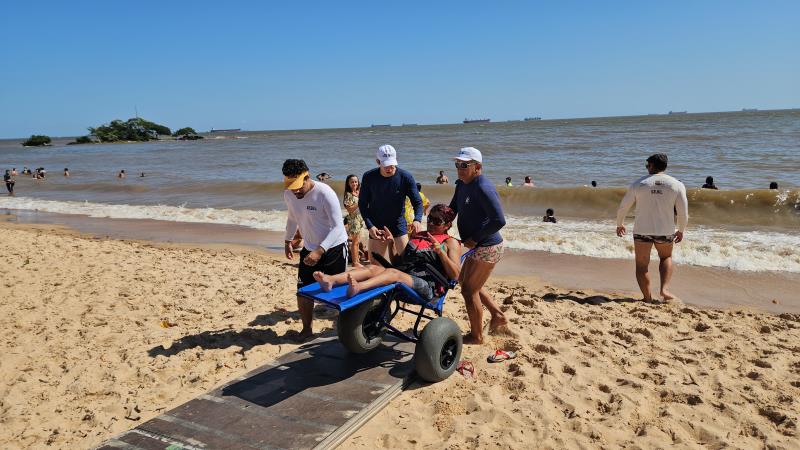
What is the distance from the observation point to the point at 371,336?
456 cm

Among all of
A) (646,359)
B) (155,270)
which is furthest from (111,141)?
(646,359)

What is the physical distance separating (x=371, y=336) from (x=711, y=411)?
2600 mm

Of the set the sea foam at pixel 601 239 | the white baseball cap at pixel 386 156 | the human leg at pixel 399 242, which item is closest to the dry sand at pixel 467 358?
the human leg at pixel 399 242

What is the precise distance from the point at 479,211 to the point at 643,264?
2.91 m

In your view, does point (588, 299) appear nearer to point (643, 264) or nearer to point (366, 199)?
point (643, 264)

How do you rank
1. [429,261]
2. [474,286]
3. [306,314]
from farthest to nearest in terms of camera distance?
[306,314] → [474,286] → [429,261]

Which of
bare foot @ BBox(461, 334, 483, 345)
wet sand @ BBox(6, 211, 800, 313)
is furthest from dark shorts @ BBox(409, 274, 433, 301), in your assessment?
wet sand @ BBox(6, 211, 800, 313)

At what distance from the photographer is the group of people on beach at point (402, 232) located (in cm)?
418

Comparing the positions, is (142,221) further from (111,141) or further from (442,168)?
(111,141)

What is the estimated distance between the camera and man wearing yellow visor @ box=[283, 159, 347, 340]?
4.43 m

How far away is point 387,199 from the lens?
515cm

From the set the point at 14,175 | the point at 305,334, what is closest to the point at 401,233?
the point at 305,334

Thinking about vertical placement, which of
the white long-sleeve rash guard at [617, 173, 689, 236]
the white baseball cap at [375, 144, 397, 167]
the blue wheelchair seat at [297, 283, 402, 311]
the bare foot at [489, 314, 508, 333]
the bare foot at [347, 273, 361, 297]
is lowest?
the bare foot at [489, 314, 508, 333]

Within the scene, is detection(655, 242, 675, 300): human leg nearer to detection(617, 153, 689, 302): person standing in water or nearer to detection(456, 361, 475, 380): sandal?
detection(617, 153, 689, 302): person standing in water
